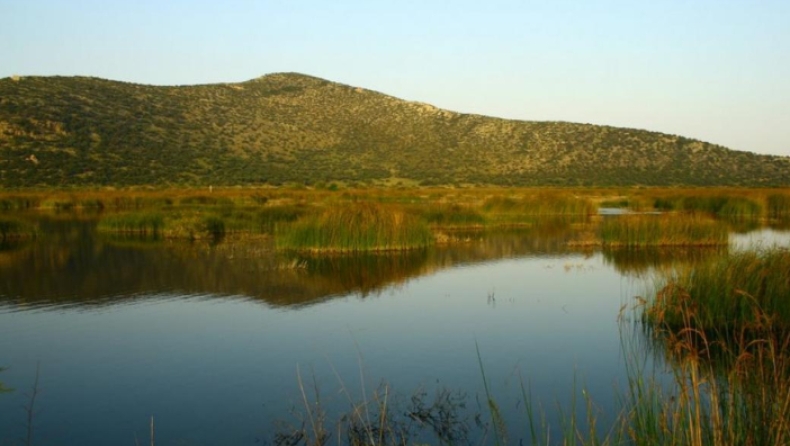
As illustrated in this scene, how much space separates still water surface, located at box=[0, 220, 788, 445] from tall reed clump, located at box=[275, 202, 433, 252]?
0.76 metres

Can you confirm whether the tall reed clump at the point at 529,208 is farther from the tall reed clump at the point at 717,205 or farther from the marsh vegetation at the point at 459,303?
the tall reed clump at the point at 717,205

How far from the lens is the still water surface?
7.42 m

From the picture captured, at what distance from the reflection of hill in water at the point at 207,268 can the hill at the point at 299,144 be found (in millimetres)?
32356

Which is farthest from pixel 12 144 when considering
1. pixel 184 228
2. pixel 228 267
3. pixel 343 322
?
pixel 343 322

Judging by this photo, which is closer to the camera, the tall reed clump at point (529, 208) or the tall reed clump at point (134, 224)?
the tall reed clump at point (134, 224)

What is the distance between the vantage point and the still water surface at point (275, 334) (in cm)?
742

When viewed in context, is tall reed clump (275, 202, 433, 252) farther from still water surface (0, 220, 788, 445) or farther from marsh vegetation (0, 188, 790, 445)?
still water surface (0, 220, 788, 445)

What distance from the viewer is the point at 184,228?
2398 cm

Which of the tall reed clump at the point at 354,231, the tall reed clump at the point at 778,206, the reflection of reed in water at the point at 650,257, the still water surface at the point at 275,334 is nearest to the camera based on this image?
the still water surface at the point at 275,334

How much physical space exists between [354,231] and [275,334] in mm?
8721

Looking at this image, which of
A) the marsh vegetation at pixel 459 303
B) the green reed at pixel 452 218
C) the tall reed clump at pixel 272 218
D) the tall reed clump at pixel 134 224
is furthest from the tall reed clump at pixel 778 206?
the tall reed clump at pixel 134 224

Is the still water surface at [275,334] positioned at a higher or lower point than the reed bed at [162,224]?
lower

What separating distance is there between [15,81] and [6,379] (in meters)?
68.6

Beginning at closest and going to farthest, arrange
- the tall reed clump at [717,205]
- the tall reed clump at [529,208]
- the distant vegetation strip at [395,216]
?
the distant vegetation strip at [395,216] → the tall reed clump at [529,208] → the tall reed clump at [717,205]
